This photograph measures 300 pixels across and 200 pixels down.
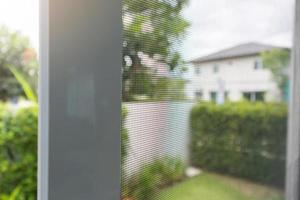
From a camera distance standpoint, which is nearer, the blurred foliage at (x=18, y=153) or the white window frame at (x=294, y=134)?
the white window frame at (x=294, y=134)

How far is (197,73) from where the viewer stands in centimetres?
80

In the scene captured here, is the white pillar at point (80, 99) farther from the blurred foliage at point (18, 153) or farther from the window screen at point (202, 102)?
the blurred foliage at point (18, 153)

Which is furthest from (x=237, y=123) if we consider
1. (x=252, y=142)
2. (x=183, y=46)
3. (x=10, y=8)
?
(x=10, y=8)

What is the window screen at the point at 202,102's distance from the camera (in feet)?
2.04

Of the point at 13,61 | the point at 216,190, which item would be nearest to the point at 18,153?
the point at 13,61

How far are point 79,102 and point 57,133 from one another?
0.06 meters

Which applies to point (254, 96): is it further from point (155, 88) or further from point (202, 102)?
point (155, 88)

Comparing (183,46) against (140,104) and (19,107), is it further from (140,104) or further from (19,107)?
(19,107)

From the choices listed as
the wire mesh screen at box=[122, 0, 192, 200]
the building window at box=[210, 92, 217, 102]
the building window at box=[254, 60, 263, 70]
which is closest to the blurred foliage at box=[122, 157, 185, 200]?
the wire mesh screen at box=[122, 0, 192, 200]

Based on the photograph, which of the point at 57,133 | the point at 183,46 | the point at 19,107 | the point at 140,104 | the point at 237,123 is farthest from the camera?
the point at 19,107

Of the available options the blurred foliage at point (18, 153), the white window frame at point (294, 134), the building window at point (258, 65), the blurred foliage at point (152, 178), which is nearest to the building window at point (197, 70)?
the blurred foliage at point (152, 178)

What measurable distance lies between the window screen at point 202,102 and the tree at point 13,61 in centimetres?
178

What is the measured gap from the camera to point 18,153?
1.99 m

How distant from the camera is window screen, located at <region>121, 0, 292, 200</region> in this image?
2.04ft
